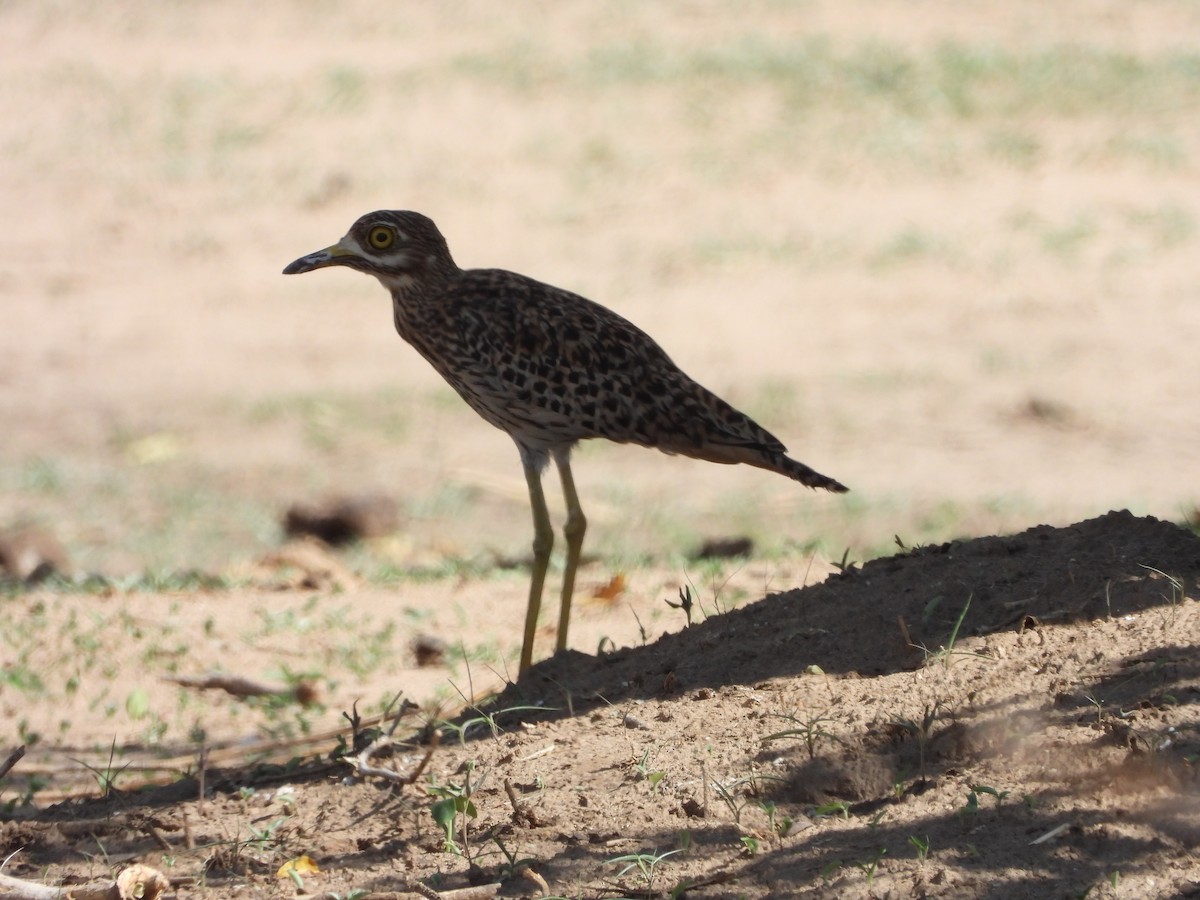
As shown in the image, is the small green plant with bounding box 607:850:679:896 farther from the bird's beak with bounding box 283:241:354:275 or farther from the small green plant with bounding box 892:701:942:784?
the bird's beak with bounding box 283:241:354:275

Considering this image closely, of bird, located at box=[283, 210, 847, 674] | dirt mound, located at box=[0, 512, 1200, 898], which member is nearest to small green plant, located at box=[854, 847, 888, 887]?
dirt mound, located at box=[0, 512, 1200, 898]

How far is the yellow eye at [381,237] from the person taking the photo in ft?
20.3

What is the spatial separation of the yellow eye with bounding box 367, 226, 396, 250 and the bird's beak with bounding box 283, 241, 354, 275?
0.30ft

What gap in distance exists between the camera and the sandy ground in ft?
12.7

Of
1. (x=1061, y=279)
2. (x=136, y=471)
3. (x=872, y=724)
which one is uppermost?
(x=1061, y=279)

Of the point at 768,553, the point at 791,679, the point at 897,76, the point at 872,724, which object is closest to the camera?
the point at 872,724

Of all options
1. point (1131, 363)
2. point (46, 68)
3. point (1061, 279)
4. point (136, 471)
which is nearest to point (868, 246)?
point (1061, 279)

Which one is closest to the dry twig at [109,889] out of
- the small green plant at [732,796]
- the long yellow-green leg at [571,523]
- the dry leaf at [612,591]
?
the small green plant at [732,796]

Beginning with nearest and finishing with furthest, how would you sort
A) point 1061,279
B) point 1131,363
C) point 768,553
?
point 768,553 → point 1131,363 → point 1061,279

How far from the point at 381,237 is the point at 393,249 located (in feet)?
0.20

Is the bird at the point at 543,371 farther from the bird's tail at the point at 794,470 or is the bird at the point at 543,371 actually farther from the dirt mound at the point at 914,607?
the dirt mound at the point at 914,607

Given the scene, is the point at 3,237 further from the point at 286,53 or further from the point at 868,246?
the point at 868,246

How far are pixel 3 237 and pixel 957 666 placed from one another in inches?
478

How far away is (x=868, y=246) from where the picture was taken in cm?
1344
